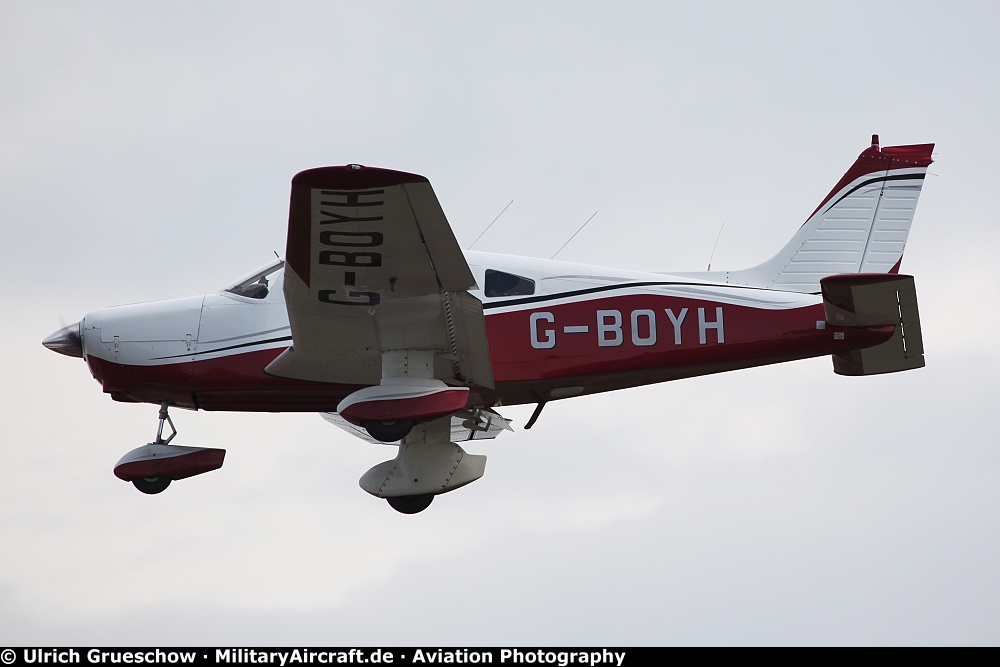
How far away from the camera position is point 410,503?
14156 millimetres

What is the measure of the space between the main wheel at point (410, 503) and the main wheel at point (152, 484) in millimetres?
2533

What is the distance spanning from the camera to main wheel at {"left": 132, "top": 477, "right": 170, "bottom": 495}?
1323 centimetres

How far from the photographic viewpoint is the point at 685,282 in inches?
510

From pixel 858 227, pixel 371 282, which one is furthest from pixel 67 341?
pixel 858 227

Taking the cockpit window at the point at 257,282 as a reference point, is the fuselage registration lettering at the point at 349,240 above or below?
above

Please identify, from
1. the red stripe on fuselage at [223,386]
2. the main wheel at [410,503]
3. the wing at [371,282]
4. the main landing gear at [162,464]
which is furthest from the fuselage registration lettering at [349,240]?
the main wheel at [410,503]

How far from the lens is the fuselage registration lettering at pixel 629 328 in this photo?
12664 millimetres

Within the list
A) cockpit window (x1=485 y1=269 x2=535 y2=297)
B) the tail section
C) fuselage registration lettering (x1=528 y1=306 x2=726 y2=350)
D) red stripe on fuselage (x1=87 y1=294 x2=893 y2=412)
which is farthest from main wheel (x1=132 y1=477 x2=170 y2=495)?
the tail section

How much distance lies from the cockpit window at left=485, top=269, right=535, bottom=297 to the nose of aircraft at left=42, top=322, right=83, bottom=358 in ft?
14.9

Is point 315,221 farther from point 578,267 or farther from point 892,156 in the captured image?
point 892,156

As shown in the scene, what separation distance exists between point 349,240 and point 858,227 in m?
6.11

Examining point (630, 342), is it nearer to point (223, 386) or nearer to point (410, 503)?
point (410, 503)

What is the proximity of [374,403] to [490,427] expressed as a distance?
3.48m

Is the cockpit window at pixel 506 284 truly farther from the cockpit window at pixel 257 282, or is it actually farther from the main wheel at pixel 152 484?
the main wheel at pixel 152 484
